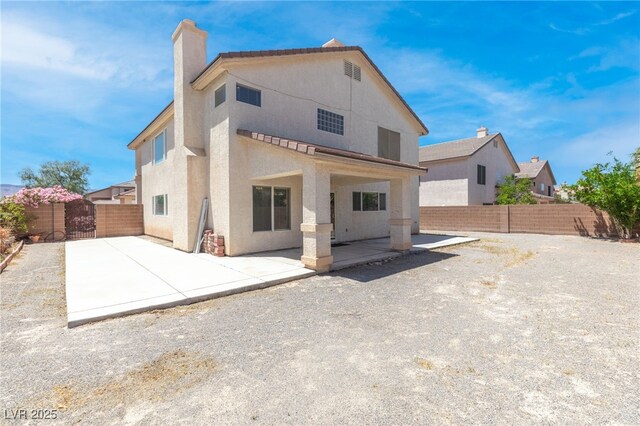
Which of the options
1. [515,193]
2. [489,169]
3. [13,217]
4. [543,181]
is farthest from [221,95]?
[543,181]

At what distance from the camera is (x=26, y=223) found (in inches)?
575

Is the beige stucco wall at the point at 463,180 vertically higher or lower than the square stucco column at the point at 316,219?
higher

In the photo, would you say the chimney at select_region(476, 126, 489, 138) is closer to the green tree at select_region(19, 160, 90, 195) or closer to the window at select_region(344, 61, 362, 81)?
the window at select_region(344, 61, 362, 81)

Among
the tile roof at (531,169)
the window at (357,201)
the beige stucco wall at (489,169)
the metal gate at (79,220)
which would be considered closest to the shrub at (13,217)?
the metal gate at (79,220)

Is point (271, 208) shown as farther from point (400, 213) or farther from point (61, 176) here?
point (61, 176)

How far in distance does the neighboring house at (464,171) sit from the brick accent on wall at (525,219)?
179 inches

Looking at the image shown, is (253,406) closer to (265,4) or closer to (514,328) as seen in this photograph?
(514,328)

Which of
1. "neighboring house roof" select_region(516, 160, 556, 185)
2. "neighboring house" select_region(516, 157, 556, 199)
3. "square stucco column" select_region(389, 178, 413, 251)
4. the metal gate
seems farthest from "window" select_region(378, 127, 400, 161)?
"neighboring house roof" select_region(516, 160, 556, 185)

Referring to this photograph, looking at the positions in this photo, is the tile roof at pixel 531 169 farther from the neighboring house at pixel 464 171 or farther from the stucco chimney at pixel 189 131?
the stucco chimney at pixel 189 131

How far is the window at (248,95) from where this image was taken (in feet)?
32.5

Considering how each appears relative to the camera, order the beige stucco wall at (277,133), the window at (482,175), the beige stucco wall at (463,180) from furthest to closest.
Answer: the window at (482,175)
the beige stucco wall at (463,180)
the beige stucco wall at (277,133)

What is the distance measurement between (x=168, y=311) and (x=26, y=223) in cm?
1500

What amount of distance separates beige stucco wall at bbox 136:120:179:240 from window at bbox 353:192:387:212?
25.2 feet

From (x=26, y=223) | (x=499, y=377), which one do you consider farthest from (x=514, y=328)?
(x=26, y=223)
